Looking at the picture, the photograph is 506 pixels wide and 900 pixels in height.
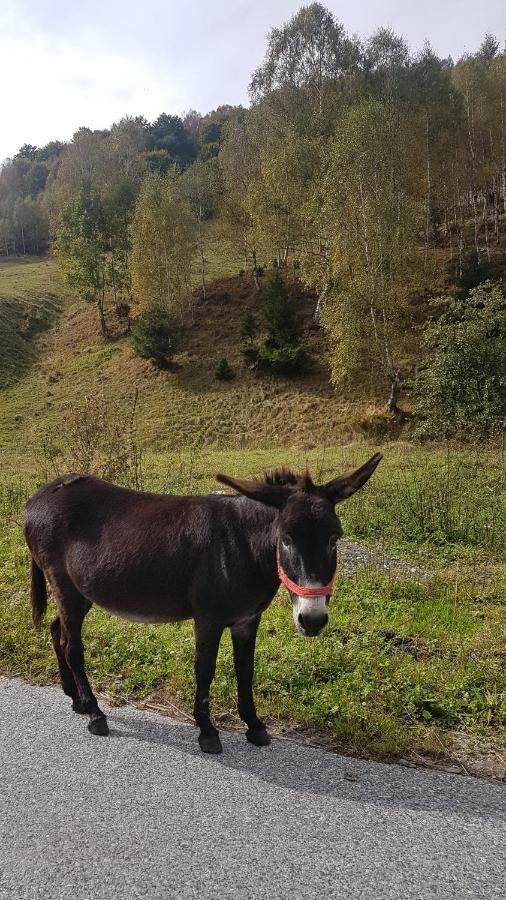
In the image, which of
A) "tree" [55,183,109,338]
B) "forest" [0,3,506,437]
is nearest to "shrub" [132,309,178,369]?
"forest" [0,3,506,437]

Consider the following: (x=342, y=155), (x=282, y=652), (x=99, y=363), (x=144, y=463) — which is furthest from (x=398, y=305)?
(x=282, y=652)

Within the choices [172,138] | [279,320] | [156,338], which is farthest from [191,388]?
[172,138]

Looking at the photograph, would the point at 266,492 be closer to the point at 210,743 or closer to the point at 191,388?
the point at 210,743

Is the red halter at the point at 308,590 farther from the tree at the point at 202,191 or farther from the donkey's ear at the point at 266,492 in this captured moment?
the tree at the point at 202,191

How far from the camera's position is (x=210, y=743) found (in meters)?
3.69

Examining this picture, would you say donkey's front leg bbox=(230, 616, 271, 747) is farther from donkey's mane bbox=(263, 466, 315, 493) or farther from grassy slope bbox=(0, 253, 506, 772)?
donkey's mane bbox=(263, 466, 315, 493)

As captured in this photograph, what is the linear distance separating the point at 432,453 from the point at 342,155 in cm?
1744

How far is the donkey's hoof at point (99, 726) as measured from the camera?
3906mm

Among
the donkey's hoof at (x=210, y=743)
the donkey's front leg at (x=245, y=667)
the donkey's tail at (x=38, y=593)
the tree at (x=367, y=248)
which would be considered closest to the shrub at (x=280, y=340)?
the tree at (x=367, y=248)

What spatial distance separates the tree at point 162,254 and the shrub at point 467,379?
21575mm

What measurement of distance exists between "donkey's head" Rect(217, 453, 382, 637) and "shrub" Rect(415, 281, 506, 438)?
19043mm

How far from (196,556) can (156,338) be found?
33.9 m

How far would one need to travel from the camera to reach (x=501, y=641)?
18.2ft

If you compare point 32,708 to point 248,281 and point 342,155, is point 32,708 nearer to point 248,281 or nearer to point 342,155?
point 342,155
